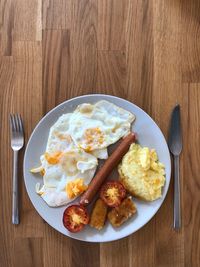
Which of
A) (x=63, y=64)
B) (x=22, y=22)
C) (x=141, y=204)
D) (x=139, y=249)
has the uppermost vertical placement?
(x=22, y=22)

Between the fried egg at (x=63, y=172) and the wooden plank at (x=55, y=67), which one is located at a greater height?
the wooden plank at (x=55, y=67)

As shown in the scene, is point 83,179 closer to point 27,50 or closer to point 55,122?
point 55,122

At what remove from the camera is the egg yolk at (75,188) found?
1.21 m

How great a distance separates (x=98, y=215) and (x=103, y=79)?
39 cm

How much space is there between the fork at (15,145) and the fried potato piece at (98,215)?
0.22 meters

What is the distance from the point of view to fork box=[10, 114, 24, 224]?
49.5 inches

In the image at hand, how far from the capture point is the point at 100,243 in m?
1.27

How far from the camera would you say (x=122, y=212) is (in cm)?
122

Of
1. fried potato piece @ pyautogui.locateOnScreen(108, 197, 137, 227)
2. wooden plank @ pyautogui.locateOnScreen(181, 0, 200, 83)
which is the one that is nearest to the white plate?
fried potato piece @ pyautogui.locateOnScreen(108, 197, 137, 227)

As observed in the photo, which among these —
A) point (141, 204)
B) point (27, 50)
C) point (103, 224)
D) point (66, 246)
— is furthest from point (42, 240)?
point (27, 50)

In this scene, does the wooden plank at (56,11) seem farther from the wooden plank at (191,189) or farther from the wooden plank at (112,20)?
the wooden plank at (191,189)

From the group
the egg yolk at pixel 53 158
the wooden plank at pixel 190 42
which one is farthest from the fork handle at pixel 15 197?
the wooden plank at pixel 190 42

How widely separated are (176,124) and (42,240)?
51 cm

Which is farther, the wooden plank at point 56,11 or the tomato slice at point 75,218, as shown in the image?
the wooden plank at point 56,11
